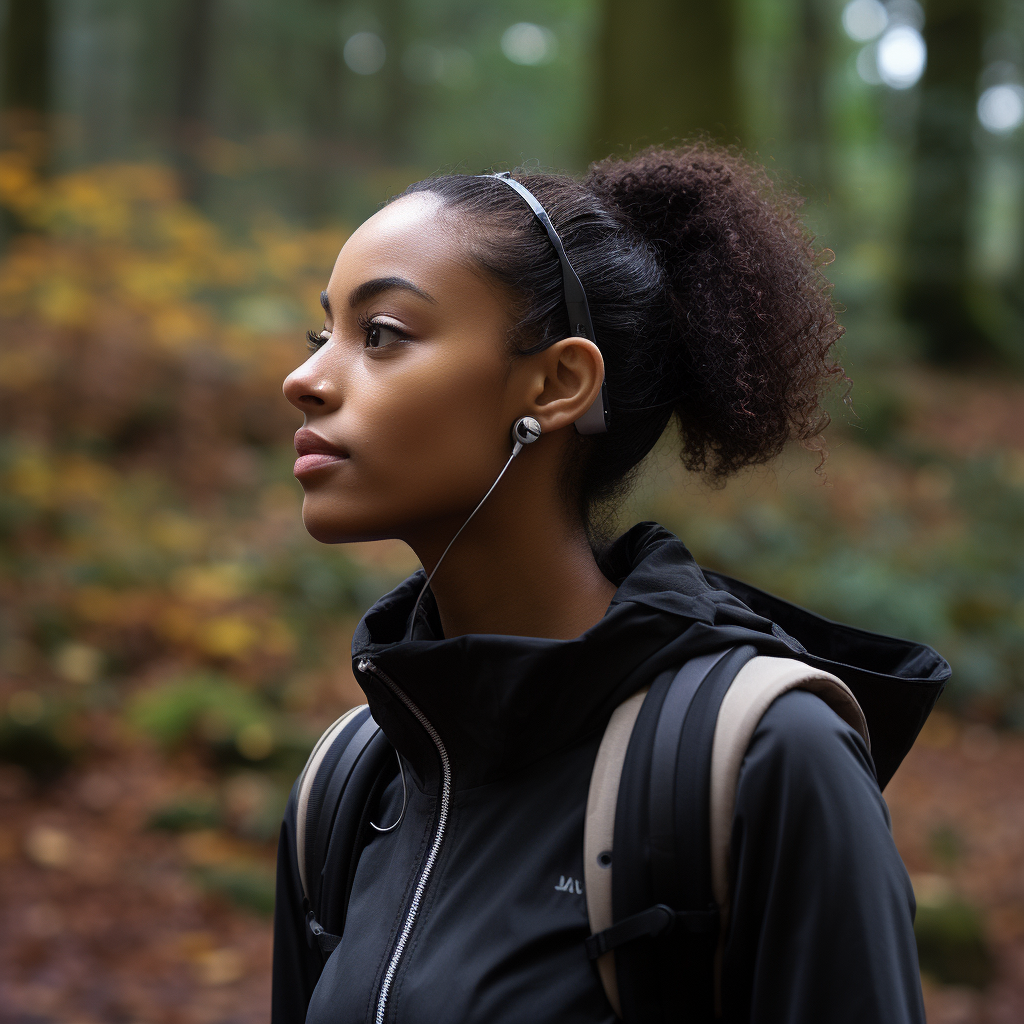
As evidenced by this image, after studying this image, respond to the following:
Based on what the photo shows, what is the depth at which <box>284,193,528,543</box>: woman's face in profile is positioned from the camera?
1880 millimetres

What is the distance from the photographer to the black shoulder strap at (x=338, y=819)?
6.66 feet

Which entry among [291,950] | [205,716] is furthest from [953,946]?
[205,716]

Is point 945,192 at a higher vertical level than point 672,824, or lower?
higher

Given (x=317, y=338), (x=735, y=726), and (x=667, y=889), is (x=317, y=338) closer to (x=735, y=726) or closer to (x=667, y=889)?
(x=735, y=726)

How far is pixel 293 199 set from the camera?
13562 millimetres

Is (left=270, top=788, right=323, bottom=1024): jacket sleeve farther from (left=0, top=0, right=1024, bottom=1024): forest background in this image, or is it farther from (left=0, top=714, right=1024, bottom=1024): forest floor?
(left=0, top=714, right=1024, bottom=1024): forest floor

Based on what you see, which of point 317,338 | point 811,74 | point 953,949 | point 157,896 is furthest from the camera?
point 811,74

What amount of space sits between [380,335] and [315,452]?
248 millimetres

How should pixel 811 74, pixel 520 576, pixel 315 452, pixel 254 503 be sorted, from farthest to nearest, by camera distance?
pixel 811 74 < pixel 254 503 < pixel 520 576 < pixel 315 452

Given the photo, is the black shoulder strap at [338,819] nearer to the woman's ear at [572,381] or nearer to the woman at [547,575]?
the woman at [547,575]

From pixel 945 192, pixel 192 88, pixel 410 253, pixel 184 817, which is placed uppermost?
pixel 192 88

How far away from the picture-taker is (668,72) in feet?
25.0

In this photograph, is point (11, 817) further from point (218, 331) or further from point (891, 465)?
point (891, 465)

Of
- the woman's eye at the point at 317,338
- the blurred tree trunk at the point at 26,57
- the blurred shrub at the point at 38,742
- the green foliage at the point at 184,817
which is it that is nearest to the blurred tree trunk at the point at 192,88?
the blurred tree trunk at the point at 26,57
